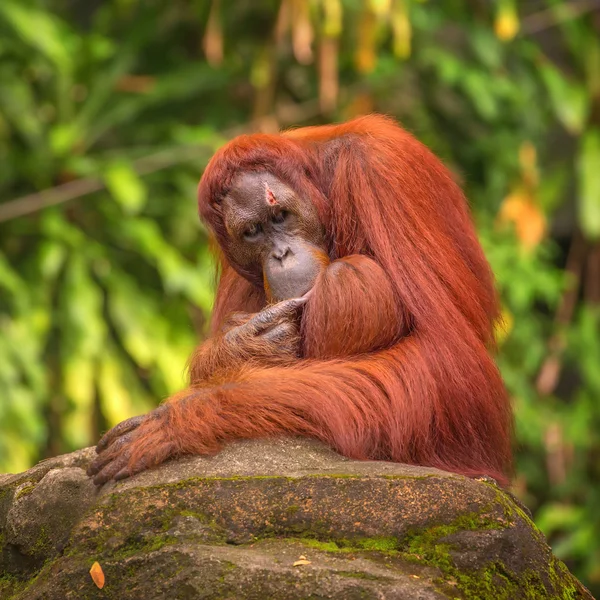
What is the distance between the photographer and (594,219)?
30.7ft

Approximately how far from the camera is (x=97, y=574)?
2.88 metres

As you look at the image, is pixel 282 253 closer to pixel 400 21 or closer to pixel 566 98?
Answer: pixel 400 21

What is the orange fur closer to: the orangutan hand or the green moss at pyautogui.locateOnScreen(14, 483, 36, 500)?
the orangutan hand

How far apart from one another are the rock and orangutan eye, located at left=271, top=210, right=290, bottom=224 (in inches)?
37.2

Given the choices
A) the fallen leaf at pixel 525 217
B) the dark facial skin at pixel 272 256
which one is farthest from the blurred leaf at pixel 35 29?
the dark facial skin at pixel 272 256

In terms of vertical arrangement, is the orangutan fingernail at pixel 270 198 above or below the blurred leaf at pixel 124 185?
above

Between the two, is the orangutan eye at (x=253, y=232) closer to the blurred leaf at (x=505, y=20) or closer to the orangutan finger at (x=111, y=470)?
the orangutan finger at (x=111, y=470)

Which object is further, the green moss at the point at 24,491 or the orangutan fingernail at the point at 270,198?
the orangutan fingernail at the point at 270,198

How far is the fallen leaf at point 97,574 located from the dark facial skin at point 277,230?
121 centimetres

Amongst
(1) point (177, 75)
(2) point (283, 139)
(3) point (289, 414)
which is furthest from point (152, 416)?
(1) point (177, 75)

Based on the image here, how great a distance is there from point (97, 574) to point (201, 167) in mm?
5572

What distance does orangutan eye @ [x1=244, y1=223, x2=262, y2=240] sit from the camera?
381cm

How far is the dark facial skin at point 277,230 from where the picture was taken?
3.72 metres

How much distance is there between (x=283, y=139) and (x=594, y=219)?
19.9ft
